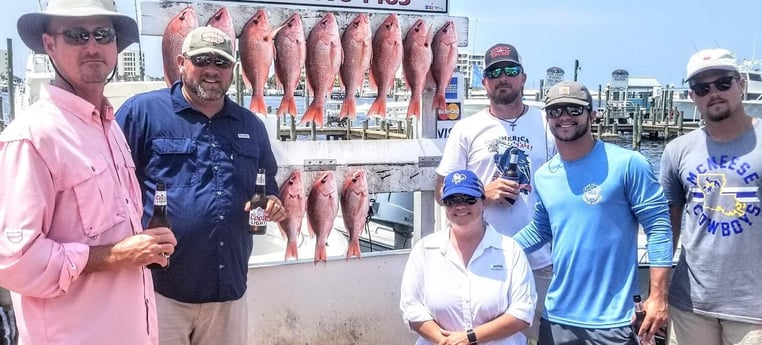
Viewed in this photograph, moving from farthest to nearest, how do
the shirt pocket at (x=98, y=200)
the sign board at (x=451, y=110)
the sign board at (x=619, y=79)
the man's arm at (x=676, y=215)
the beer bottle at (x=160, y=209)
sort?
the sign board at (x=619, y=79), the sign board at (x=451, y=110), the man's arm at (x=676, y=215), the beer bottle at (x=160, y=209), the shirt pocket at (x=98, y=200)

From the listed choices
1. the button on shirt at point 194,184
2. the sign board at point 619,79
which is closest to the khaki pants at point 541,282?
the button on shirt at point 194,184

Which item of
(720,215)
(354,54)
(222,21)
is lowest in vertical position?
(720,215)

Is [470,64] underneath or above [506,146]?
above

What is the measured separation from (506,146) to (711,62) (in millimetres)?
1025

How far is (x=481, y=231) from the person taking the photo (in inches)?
A: 115

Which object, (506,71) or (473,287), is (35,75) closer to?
(506,71)

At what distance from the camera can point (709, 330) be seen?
2846mm

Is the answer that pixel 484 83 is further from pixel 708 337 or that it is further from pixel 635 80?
pixel 635 80

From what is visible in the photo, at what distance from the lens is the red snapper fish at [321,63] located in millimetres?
3545

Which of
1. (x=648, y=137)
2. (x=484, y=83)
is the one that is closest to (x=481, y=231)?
(x=484, y=83)

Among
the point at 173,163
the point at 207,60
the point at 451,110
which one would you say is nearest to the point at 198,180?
the point at 173,163

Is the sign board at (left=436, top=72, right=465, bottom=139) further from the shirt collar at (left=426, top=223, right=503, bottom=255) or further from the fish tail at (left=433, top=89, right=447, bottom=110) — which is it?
the shirt collar at (left=426, top=223, right=503, bottom=255)

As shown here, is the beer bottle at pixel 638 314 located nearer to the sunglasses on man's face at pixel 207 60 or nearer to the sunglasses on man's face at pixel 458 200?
the sunglasses on man's face at pixel 458 200

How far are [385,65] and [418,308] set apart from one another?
145 cm
